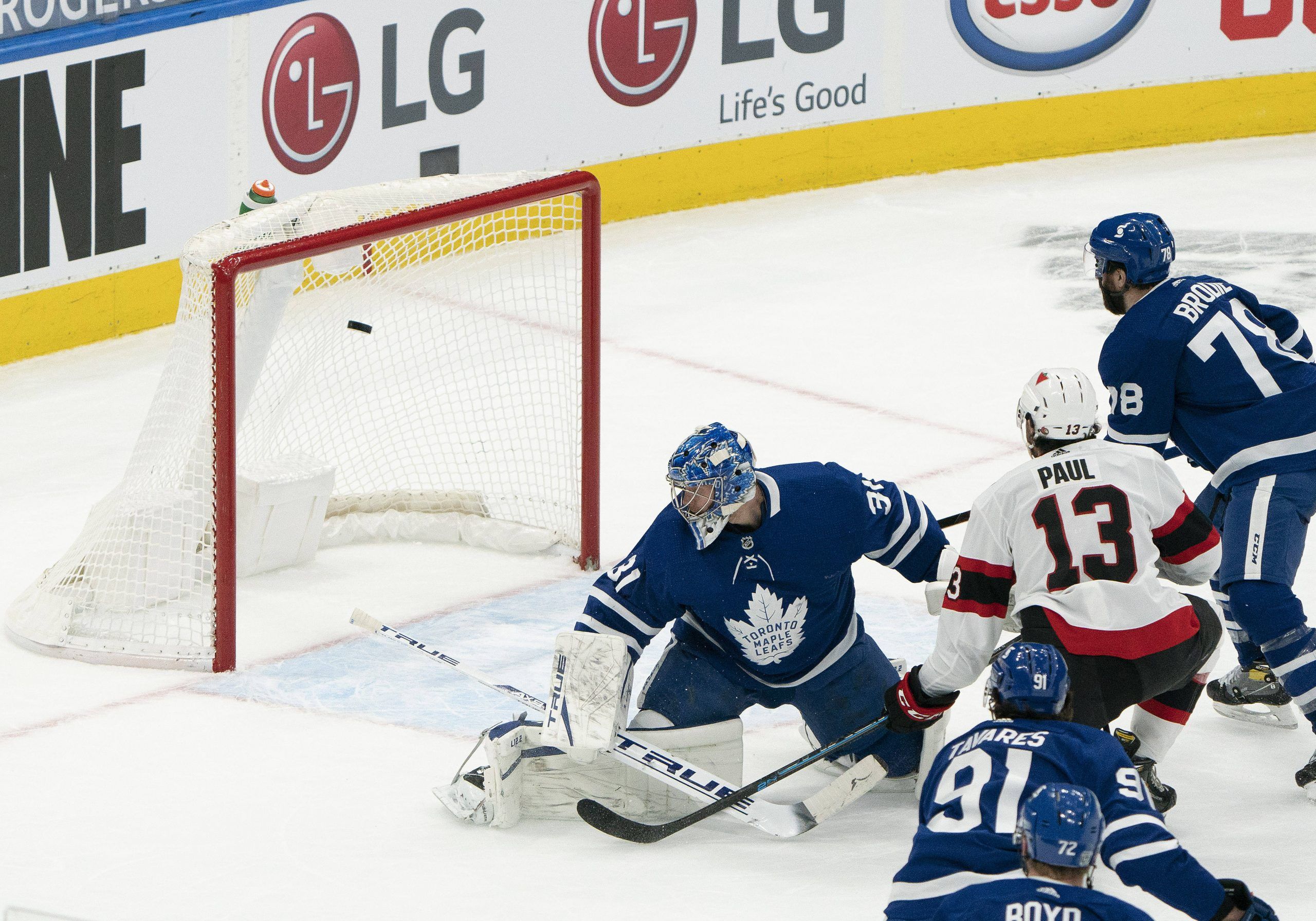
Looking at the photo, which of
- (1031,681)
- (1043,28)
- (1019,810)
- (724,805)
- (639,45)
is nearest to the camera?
(1019,810)

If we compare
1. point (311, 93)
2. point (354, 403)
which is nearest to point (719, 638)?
point (354, 403)

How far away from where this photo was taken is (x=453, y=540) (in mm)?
5617

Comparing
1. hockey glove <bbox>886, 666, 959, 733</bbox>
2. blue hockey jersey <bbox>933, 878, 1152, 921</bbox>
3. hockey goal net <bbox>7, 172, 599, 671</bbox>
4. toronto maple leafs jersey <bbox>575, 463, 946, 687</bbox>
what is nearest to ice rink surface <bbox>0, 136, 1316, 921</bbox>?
hockey goal net <bbox>7, 172, 599, 671</bbox>

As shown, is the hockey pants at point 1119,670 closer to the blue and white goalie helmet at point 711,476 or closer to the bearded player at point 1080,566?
the bearded player at point 1080,566

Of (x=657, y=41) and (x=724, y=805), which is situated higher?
(x=657, y=41)

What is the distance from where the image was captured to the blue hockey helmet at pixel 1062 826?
259 cm

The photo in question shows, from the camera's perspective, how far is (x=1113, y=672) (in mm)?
3578

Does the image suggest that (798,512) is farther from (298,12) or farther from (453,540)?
(298,12)

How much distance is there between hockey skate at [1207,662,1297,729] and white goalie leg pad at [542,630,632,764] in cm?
137

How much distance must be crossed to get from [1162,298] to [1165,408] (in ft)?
0.70

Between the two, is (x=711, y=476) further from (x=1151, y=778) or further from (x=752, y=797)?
(x=1151, y=778)

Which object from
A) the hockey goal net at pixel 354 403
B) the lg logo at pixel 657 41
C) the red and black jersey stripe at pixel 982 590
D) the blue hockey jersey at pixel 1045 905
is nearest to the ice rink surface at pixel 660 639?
the hockey goal net at pixel 354 403

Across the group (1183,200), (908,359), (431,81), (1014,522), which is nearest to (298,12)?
(431,81)

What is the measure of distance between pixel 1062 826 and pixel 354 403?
347 centimetres
